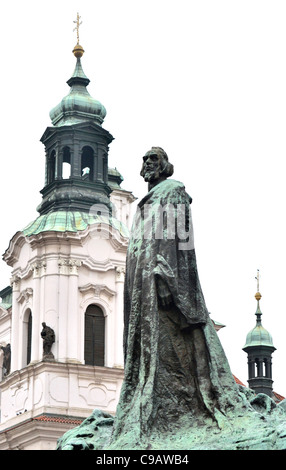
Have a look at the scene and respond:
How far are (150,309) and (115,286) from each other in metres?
35.8

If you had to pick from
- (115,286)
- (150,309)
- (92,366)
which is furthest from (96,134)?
(150,309)

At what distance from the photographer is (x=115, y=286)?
154 feet

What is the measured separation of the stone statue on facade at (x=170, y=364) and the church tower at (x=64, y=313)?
32239 mm

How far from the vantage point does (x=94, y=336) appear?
46406 mm

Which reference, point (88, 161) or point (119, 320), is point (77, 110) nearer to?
point (88, 161)

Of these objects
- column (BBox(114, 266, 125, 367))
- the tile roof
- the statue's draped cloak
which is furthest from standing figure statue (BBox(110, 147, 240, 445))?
column (BBox(114, 266, 125, 367))

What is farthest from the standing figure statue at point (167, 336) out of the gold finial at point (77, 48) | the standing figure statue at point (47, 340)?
the gold finial at point (77, 48)

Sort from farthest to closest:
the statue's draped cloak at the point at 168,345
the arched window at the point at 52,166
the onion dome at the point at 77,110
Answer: the onion dome at the point at 77,110 → the arched window at the point at 52,166 → the statue's draped cloak at the point at 168,345

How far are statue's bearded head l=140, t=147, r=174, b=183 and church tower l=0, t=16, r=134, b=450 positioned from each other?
105ft

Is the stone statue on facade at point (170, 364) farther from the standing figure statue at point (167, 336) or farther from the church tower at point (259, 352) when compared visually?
the church tower at point (259, 352)

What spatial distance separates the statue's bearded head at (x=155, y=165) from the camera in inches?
478

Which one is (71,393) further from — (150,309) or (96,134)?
(150,309)

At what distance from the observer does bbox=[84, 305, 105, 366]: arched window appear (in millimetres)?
46156

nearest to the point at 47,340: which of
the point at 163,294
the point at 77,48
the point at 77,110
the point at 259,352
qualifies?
the point at 77,110
